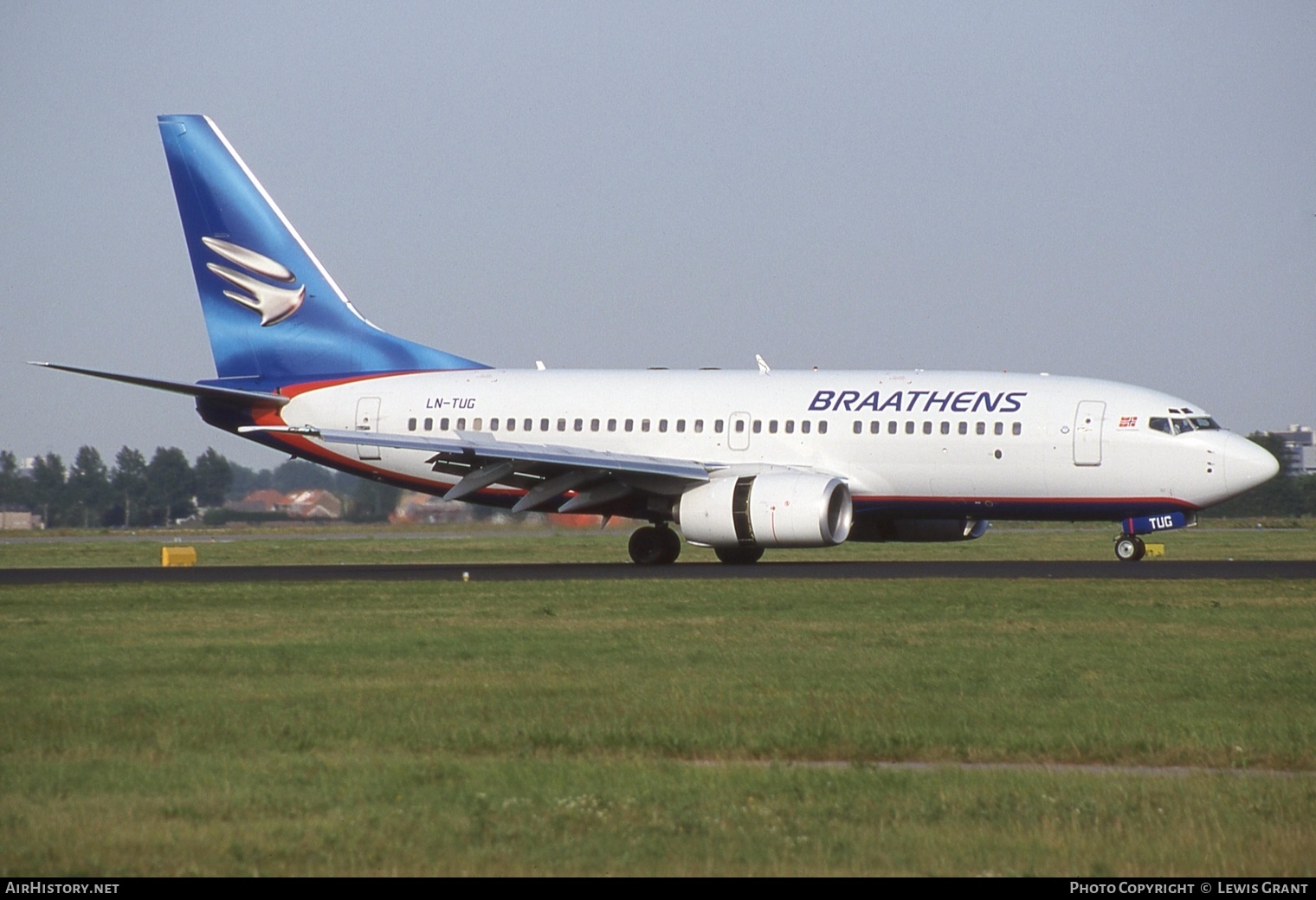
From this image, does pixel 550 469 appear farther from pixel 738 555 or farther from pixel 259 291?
pixel 259 291

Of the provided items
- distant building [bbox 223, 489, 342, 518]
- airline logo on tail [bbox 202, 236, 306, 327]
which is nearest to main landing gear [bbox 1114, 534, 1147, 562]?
airline logo on tail [bbox 202, 236, 306, 327]

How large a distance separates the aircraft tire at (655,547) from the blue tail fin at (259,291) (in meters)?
6.65

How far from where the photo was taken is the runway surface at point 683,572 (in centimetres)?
2952

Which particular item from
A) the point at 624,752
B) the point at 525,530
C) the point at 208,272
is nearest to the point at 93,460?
the point at 525,530

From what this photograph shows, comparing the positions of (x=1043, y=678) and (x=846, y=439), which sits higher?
(x=846, y=439)

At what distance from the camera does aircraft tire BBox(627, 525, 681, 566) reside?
35.6 m

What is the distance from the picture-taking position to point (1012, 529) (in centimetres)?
7119

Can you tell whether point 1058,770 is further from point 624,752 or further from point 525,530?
point 525,530

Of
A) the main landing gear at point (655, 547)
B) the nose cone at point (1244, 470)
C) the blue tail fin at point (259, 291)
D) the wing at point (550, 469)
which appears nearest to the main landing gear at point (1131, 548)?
the nose cone at point (1244, 470)

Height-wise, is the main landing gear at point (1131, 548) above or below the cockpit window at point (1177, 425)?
below

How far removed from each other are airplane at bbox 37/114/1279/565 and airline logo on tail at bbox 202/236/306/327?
6cm

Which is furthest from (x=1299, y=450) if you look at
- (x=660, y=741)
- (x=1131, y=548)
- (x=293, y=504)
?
(x=660, y=741)

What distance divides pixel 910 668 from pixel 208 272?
27.8m

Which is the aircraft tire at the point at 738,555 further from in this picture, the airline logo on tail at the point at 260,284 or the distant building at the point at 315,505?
the distant building at the point at 315,505
